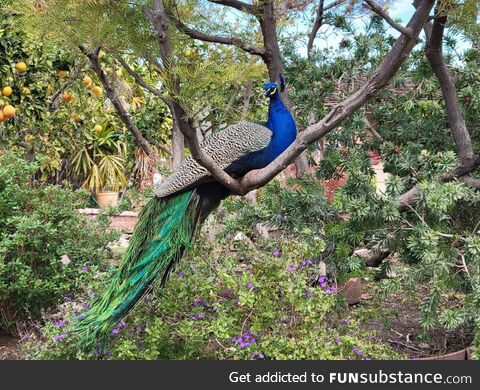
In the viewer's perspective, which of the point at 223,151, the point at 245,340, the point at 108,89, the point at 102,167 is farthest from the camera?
the point at 102,167

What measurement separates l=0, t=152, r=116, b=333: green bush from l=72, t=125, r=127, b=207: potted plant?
17.9 ft

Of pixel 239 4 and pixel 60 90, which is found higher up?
pixel 239 4

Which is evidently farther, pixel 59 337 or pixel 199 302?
pixel 199 302

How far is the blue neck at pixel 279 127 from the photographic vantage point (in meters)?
2.98

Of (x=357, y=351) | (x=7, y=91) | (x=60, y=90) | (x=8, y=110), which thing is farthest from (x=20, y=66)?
(x=357, y=351)

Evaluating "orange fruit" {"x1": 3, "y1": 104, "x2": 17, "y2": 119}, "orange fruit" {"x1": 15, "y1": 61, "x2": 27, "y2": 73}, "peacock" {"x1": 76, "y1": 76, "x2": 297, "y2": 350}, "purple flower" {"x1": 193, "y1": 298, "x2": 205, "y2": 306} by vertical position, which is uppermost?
"orange fruit" {"x1": 15, "y1": 61, "x2": 27, "y2": 73}

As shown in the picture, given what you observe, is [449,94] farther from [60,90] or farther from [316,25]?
[60,90]

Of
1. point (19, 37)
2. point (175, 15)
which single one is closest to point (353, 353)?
point (175, 15)

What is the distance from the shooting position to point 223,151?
9.59ft

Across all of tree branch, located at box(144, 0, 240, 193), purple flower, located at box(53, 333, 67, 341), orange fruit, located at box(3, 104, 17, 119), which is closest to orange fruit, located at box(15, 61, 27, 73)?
orange fruit, located at box(3, 104, 17, 119)

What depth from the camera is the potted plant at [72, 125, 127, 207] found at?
941cm

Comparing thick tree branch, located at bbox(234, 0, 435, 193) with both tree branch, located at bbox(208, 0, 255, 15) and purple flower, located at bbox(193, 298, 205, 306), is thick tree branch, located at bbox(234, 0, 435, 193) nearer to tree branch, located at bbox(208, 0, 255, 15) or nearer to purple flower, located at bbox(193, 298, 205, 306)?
purple flower, located at bbox(193, 298, 205, 306)

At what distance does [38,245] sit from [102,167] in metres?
6.09

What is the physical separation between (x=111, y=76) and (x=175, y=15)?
7.50ft
